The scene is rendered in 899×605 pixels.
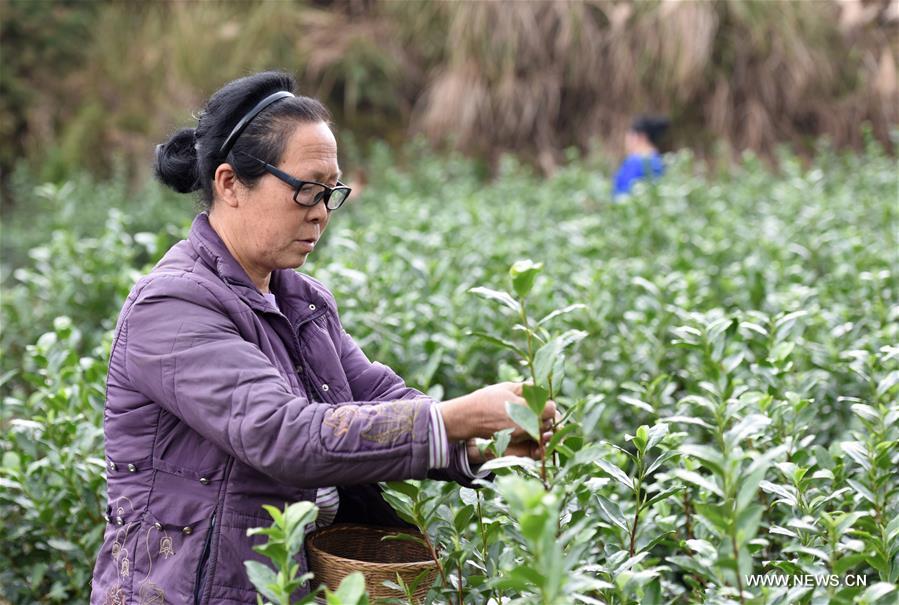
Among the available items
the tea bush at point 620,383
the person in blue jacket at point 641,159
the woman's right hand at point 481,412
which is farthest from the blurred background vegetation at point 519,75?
the woman's right hand at point 481,412

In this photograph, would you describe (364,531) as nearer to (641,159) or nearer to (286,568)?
(286,568)

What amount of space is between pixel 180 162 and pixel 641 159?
657 cm

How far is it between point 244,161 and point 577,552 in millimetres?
1233

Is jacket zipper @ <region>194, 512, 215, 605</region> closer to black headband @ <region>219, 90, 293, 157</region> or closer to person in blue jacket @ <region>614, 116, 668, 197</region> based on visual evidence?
black headband @ <region>219, 90, 293, 157</region>

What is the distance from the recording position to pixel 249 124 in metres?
2.52

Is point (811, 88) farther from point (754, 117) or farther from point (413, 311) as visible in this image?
point (413, 311)

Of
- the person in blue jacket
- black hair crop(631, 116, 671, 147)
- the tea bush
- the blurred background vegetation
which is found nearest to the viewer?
the tea bush

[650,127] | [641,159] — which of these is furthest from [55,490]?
[650,127]

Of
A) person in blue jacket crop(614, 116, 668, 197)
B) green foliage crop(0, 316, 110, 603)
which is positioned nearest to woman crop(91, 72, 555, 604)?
green foliage crop(0, 316, 110, 603)

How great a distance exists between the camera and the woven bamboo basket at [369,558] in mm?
2271

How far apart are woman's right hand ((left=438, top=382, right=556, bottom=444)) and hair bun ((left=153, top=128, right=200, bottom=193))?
1009 mm

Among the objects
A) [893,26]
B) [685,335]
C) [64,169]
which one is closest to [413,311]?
[685,335]

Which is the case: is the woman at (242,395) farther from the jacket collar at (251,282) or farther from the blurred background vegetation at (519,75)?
the blurred background vegetation at (519,75)

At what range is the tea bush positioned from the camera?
210cm
